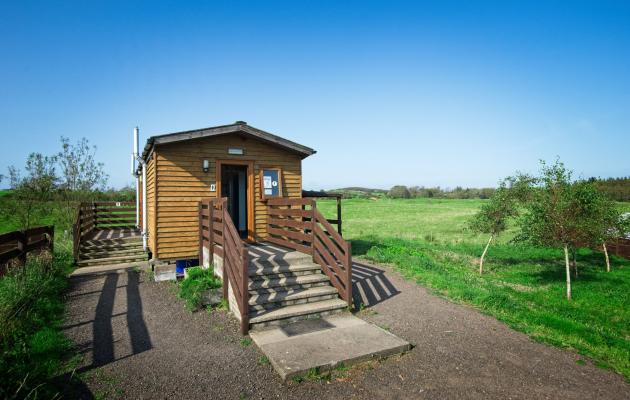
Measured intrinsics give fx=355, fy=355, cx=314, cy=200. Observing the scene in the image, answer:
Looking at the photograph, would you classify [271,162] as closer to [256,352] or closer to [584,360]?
[256,352]

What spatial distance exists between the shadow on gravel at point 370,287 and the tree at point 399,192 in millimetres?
61103

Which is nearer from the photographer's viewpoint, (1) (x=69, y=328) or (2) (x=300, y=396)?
(2) (x=300, y=396)

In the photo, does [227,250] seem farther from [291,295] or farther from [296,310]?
[296,310]

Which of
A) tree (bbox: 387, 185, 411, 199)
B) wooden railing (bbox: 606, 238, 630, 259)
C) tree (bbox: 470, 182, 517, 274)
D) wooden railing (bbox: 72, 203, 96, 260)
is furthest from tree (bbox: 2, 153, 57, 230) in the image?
tree (bbox: 387, 185, 411, 199)

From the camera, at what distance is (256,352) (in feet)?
16.6

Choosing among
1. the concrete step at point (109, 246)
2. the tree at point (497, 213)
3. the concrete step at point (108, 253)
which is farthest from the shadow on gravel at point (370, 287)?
the concrete step at point (109, 246)

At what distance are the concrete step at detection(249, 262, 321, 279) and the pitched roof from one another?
4326mm

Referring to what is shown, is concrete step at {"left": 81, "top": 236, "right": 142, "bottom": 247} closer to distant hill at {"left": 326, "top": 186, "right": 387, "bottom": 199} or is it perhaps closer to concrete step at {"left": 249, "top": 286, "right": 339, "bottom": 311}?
concrete step at {"left": 249, "top": 286, "right": 339, "bottom": 311}

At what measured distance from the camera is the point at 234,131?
392 inches

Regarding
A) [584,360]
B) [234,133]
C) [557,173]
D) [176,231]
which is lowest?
[584,360]

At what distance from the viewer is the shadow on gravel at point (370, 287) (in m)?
7.68

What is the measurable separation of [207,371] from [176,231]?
5.87 meters

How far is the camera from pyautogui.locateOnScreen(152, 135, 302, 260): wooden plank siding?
31.2 ft

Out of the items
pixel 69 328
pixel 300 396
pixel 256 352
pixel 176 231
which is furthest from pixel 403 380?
pixel 176 231
